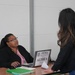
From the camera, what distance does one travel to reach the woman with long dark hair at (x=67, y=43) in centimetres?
208

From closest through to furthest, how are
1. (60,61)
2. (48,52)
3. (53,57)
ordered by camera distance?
1. (60,61)
2. (48,52)
3. (53,57)

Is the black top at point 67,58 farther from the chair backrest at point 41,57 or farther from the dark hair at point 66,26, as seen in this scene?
the chair backrest at point 41,57

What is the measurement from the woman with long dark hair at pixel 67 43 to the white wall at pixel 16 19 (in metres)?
1.67

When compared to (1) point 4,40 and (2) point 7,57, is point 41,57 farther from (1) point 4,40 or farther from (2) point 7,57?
(1) point 4,40

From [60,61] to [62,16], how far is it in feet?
1.60

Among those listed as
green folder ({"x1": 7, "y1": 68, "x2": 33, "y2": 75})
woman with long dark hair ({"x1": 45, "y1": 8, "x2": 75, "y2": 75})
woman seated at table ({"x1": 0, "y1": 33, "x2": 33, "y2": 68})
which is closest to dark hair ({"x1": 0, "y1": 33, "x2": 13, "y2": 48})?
woman seated at table ({"x1": 0, "y1": 33, "x2": 33, "y2": 68})

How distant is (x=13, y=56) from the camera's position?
329cm

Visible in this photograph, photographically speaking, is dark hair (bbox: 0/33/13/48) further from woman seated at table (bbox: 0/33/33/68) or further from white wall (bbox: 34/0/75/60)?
white wall (bbox: 34/0/75/60)

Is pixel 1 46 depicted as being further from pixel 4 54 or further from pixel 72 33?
pixel 72 33

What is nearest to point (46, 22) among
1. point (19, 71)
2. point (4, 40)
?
point (4, 40)

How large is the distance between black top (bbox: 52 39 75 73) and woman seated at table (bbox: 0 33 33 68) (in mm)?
1174

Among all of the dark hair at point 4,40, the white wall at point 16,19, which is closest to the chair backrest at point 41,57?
the dark hair at point 4,40

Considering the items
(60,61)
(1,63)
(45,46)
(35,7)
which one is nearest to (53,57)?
(45,46)

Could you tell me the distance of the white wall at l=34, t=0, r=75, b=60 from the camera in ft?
12.8
